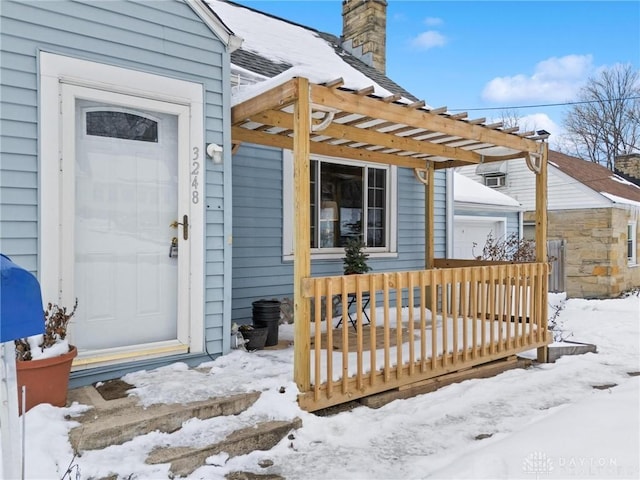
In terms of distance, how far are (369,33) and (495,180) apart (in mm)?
7178

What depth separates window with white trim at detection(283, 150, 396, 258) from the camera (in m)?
5.95

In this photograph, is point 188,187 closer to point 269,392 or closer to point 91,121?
point 91,121

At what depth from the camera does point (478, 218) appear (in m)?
10.5

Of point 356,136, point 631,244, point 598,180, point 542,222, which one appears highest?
point 598,180

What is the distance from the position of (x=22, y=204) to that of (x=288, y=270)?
3.09m

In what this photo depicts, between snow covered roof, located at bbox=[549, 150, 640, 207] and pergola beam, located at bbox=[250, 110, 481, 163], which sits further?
snow covered roof, located at bbox=[549, 150, 640, 207]

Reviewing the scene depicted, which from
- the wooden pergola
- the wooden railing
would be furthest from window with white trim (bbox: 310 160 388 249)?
the wooden railing

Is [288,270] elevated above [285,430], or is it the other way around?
[288,270]

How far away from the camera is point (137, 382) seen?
132 inches

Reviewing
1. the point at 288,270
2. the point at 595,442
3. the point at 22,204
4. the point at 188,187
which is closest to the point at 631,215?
the point at 288,270

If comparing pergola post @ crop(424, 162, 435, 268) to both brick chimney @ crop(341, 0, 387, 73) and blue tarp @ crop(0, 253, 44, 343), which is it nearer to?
brick chimney @ crop(341, 0, 387, 73)

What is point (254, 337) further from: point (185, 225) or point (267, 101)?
point (267, 101)

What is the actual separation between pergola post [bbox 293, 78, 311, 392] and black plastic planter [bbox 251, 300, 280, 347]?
145 cm

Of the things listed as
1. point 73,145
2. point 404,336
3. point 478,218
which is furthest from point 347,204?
point 478,218
